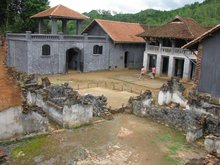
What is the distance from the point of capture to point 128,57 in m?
39.8

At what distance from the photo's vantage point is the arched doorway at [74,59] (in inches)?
1410

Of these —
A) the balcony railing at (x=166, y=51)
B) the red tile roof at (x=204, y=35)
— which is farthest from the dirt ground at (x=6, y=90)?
the balcony railing at (x=166, y=51)

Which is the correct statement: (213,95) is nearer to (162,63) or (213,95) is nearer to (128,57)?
(162,63)

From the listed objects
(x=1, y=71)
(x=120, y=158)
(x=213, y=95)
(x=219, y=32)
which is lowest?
(x=120, y=158)

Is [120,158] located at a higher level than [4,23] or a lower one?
lower

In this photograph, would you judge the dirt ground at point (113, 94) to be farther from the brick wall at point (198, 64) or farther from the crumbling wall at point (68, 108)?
the brick wall at point (198, 64)

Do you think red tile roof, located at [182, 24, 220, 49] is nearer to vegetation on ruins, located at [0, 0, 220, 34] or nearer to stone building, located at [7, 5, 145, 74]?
stone building, located at [7, 5, 145, 74]

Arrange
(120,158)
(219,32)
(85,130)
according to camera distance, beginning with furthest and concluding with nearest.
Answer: (219,32) → (85,130) → (120,158)

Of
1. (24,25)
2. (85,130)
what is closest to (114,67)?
(24,25)

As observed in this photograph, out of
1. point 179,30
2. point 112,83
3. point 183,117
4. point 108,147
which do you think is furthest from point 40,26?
point 108,147

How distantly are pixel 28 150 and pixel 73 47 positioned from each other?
2299cm

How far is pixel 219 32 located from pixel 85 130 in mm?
11137

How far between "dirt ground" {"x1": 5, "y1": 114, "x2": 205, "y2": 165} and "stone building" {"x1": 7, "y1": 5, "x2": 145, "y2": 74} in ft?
58.0

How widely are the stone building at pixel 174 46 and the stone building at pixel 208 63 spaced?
30.4 ft
